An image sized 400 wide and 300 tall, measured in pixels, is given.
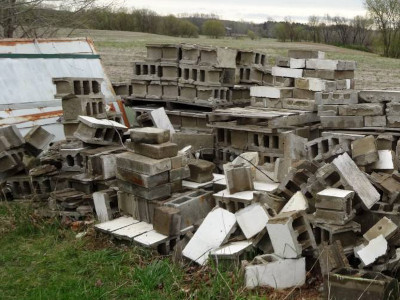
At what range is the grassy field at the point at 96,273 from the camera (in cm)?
425

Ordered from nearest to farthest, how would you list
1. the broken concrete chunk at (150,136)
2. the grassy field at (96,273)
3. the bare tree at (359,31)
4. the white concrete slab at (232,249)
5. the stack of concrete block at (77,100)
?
the grassy field at (96,273), the white concrete slab at (232,249), the broken concrete chunk at (150,136), the stack of concrete block at (77,100), the bare tree at (359,31)

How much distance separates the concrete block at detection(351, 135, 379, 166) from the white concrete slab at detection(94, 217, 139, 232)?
2685 mm

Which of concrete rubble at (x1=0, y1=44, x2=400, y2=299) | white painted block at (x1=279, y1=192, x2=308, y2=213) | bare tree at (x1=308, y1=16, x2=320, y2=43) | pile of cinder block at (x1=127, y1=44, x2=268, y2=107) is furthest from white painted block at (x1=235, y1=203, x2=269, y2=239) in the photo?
bare tree at (x1=308, y1=16, x2=320, y2=43)

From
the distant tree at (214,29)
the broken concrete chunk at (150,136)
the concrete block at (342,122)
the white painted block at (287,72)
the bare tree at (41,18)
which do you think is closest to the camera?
the broken concrete chunk at (150,136)

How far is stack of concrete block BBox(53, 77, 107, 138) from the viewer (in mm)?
6965

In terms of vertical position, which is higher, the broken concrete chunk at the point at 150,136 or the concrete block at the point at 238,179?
the broken concrete chunk at the point at 150,136

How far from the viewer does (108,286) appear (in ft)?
14.7

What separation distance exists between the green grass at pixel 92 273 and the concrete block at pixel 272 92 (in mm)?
3590

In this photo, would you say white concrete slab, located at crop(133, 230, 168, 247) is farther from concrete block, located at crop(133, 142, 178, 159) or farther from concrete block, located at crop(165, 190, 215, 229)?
concrete block, located at crop(133, 142, 178, 159)

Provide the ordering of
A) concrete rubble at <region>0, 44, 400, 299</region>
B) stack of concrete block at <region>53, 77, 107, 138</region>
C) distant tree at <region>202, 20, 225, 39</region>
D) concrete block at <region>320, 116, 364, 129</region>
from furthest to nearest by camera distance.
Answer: distant tree at <region>202, 20, 225, 39</region>
stack of concrete block at <region>53, 77, 107, 138</region>
concrete block at <region>320, 116, 364, 129</region>
concrete rubble at <region>0, 44, 400, 299</region>

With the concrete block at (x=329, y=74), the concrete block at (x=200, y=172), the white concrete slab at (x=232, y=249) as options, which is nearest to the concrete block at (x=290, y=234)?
the white concrete slab at (x=232, y=249)

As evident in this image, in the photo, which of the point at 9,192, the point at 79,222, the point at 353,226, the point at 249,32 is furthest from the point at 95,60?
the point at 249,32

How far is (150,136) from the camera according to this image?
213 inches

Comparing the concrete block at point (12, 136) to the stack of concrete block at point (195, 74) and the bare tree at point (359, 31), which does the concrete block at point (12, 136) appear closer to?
the stack of concrete block at point (195, 74)
